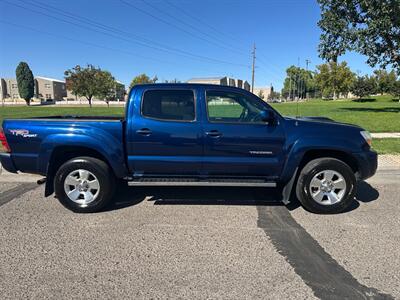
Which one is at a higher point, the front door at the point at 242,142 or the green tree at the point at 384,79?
the green tree at the point at 384,79

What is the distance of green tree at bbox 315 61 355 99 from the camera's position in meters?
78.1

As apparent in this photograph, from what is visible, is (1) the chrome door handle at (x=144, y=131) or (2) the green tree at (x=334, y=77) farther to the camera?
(2) the green tree at (x=334, y=77)

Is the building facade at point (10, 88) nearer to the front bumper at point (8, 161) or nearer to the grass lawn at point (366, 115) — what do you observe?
the grass lawn at point (366, 115)

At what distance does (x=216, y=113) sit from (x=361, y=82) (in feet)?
282

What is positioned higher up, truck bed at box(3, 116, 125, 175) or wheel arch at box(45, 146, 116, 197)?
truck bed at box(3, 116, 125, 175)

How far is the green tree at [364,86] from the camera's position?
261ft

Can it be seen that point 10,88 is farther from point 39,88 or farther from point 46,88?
point 46,88

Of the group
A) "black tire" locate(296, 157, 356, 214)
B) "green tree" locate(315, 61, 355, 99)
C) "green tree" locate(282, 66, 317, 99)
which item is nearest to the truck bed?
"black tire" locate(296, 157, 356, 214)

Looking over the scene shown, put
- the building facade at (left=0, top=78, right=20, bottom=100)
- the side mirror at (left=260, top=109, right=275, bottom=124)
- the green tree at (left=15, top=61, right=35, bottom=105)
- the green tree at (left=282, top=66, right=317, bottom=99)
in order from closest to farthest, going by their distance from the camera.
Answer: the side mirror at (left=260, top=109, right=275, bottom=124) → the green tree at (left=15, top=61, right=35, bottom=105) → the building facade at (left=0, top=78, right=20, bottom=100) → the green tree at (left=282, top=66, right=317, bottom=99)

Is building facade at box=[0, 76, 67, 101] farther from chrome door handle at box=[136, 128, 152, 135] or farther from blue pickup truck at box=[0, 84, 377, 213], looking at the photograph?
chrome door handle at box=[136, 128, 152, 135]

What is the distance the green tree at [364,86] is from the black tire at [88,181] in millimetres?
85595

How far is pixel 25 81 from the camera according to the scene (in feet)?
298

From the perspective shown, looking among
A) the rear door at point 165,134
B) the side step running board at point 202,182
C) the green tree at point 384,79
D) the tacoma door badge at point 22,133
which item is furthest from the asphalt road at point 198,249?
the green tree at point 384,79

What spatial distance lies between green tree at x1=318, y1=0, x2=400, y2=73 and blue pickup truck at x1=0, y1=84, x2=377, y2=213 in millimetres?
21660
